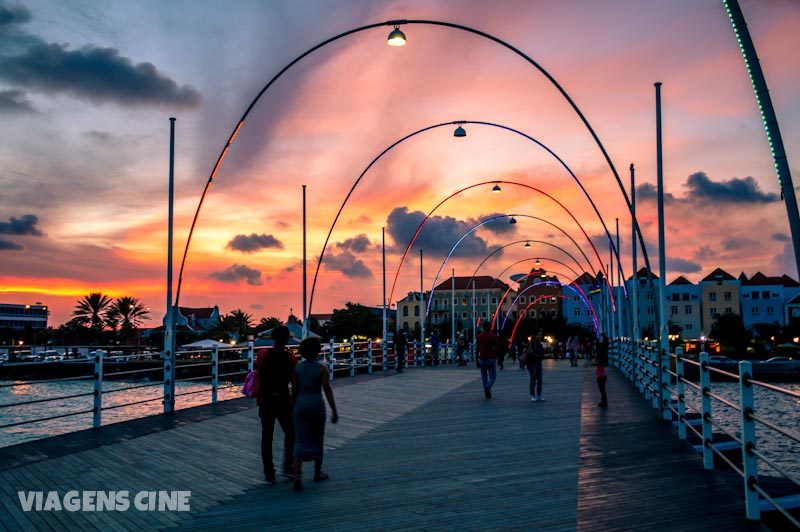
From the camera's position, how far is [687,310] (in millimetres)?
128000

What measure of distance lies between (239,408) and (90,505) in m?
8.84

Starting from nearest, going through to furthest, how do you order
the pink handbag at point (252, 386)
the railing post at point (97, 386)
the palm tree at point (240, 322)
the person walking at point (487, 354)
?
the pink handbag at point (252, 386), the railing post at point (97, 386), the person walking at point (487, 354), the palm tree at point (240, 322)

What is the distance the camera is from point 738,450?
10.3 m

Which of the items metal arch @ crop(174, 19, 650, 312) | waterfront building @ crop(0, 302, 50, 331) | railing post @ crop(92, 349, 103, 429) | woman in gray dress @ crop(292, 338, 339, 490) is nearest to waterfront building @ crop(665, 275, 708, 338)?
metal arch @ crop(174, 19, 650, 312)

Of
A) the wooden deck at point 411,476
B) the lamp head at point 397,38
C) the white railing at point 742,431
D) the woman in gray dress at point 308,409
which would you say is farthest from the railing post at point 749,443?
the lamp head at point 397,38

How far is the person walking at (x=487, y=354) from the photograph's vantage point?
60.0 feet

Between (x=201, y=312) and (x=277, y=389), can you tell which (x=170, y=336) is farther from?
(x=201, y=312)

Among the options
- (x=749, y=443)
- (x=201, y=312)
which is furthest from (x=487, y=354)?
(x=201, y=312)

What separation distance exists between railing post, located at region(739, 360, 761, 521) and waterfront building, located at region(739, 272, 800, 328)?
128977 mm

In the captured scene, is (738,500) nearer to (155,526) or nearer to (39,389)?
(155,526)

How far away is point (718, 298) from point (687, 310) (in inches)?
214

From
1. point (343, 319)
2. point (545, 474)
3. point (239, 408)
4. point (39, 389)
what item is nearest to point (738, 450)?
point (545, 474)

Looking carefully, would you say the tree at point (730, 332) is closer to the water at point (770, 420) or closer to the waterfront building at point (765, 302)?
the waterfront building at point (765, 302)

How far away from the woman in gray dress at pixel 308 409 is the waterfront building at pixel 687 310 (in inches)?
5046
